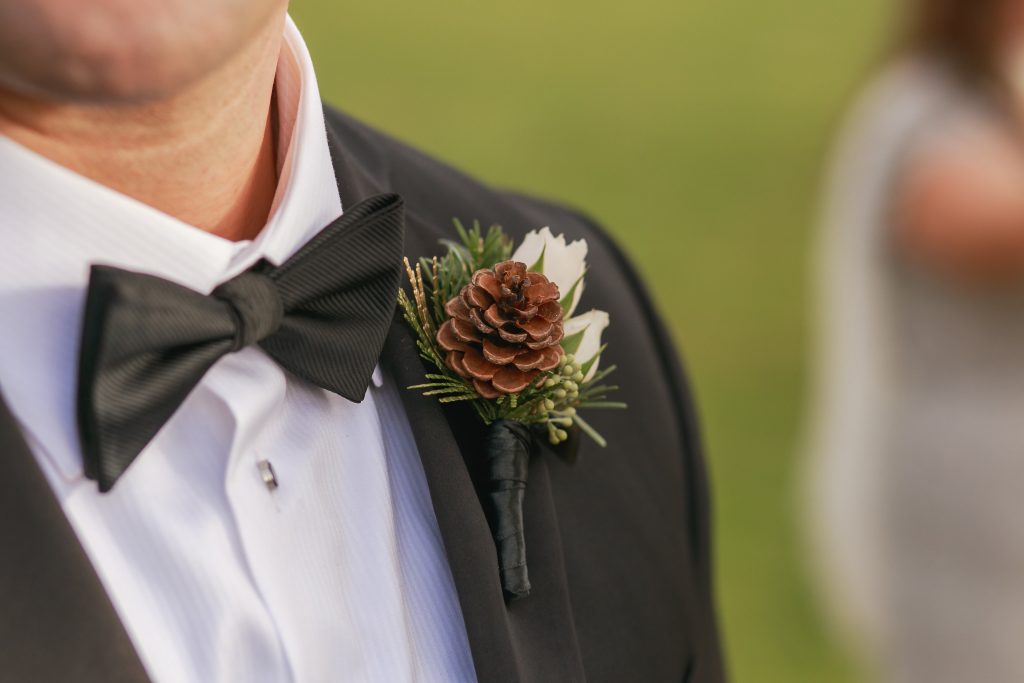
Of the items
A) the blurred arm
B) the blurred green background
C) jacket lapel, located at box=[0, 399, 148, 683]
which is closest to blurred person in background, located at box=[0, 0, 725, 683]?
jacket lapel, located at box=[0, 399, 148, 683]

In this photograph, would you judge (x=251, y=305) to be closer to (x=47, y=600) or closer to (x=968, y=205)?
(x=47, y=600)

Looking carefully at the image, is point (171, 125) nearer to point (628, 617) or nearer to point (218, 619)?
point (218, 619)

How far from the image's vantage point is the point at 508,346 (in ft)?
4.11

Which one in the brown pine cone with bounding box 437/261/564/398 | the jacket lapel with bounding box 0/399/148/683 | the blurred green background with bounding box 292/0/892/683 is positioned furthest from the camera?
the blurred green background with bounding box 292/0/892/683

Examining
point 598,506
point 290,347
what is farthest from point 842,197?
point 290,347

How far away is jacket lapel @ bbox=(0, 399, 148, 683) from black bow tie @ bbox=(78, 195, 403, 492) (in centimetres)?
5

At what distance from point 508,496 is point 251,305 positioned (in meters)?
0.34

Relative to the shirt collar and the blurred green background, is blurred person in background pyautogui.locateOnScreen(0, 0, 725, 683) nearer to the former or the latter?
the shirt collar

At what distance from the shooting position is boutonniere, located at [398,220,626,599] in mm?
1242

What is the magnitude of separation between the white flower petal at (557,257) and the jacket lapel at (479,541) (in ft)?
0.45

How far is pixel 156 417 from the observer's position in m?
1.04

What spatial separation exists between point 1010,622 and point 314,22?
24.5 feet

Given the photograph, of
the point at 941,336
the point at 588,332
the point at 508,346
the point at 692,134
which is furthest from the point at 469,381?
the point at 692,134

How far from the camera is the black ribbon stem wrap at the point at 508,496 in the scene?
48.9 inches
